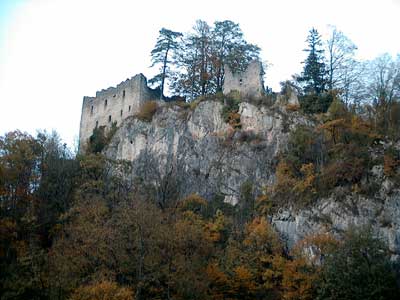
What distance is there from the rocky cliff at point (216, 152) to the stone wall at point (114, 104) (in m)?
2.21

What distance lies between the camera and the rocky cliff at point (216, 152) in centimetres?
3506

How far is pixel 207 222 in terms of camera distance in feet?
120

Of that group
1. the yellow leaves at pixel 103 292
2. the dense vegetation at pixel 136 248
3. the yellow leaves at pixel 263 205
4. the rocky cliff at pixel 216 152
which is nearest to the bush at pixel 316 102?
the rocky cliff at pixel 216 152

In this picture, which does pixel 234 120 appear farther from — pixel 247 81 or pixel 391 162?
pixel 391 162

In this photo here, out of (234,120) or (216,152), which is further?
(234,120)

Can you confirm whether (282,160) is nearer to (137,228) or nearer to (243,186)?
(243,186)

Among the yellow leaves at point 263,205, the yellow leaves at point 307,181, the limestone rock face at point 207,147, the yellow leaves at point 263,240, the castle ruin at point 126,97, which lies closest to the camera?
the yellow leaves at point 263,240

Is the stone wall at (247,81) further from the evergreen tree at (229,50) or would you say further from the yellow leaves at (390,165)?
the yellow leaves at (390,165)

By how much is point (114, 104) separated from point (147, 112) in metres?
5.05

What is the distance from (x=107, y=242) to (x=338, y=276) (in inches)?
436

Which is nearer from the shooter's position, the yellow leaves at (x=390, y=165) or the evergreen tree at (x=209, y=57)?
the yellow leaves at (x=390, y=165)

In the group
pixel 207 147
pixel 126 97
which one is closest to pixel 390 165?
pixel 207 147

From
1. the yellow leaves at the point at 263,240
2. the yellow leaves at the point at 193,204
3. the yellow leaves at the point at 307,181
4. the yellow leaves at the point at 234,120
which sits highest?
the yellow leaves at the point at 234,120

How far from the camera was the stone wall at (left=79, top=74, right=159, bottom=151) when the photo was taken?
161 ft
